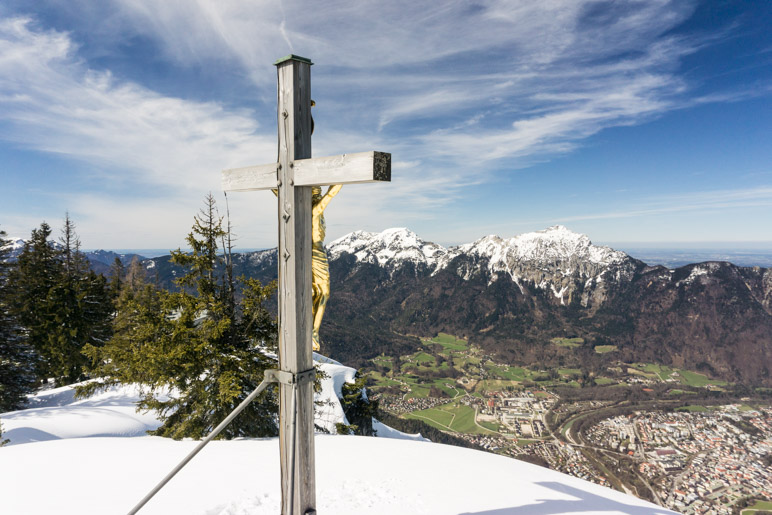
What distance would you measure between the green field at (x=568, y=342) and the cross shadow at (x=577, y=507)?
592 ft

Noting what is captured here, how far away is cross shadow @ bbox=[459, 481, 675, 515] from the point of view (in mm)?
4852

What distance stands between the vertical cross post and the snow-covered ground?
1588 mm

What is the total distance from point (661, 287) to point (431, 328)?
126 meters

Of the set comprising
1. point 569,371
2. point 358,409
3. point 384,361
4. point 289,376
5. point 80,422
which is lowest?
point 569,371

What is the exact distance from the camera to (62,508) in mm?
4367

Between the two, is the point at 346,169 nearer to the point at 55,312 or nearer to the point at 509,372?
the point at 55,312

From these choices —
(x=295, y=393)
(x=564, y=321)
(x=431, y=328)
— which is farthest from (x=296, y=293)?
(x=564, y=321)

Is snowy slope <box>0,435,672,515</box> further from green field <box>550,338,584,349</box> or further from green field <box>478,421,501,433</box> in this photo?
green field <box>550,338,584,349</box>

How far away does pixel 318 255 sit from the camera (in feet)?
12.5

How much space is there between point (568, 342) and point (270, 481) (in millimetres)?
189717

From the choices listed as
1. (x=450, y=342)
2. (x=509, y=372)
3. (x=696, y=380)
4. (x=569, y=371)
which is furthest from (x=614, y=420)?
(x=450, y=342)

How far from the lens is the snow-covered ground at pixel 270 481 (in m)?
4.66

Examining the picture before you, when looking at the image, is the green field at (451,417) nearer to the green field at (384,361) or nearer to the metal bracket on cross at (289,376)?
the green field at (384,361)

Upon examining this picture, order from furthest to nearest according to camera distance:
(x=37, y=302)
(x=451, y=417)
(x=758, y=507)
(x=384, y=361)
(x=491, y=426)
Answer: (x=384, y=361), (x=451, y=417), (x=491, y=426), (x=758, y=507), (x=37, y=302)
